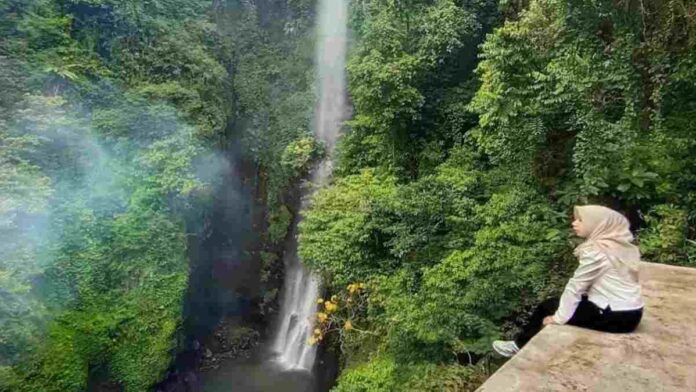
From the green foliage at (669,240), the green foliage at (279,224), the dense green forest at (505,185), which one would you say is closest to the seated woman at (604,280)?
the dense green forest at (505,185)

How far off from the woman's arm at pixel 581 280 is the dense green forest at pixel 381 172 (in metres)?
2.54

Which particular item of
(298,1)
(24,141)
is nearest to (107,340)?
(24,141)

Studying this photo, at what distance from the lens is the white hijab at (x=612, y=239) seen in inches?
128

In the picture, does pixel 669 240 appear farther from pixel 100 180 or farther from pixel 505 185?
pixel 100 180

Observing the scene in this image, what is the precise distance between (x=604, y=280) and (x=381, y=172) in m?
7.99

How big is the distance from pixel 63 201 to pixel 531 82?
8.47 meters

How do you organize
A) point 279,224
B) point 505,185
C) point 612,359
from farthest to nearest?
point 279,224 < point 505,185 < point 612,359

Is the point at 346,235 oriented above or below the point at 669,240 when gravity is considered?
below

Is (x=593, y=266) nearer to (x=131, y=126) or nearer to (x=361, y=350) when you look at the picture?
(x=361, y=350)

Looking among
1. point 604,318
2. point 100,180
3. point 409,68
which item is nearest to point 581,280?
point 604,318

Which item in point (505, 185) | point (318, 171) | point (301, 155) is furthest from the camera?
point (318, 171)

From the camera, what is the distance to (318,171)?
1424 cm

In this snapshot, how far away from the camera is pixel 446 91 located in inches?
439

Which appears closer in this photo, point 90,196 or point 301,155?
point 90,196
